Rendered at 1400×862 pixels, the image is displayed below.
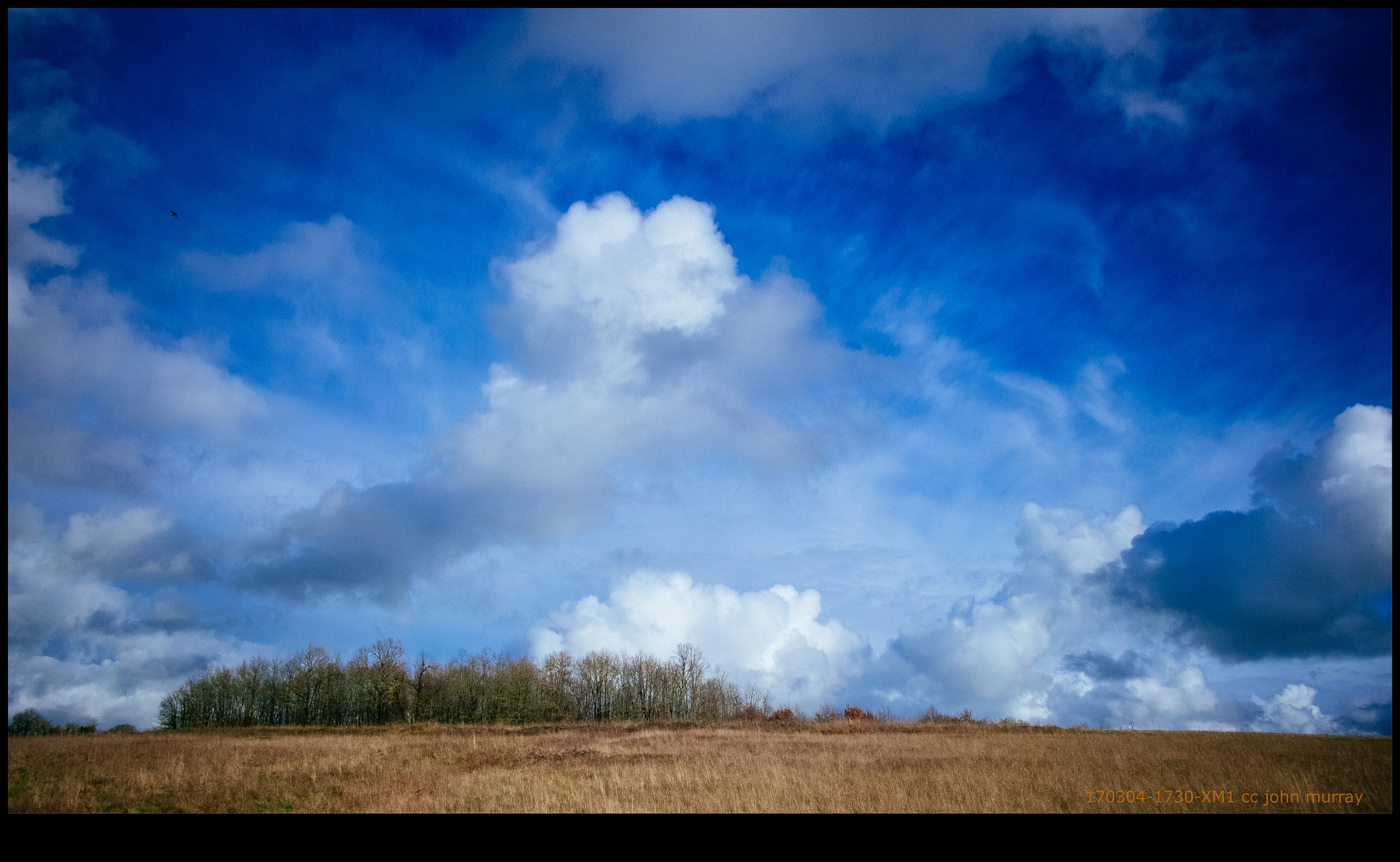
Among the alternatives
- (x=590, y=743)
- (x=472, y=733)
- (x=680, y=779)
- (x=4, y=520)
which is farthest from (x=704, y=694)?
(x=4, y=520)

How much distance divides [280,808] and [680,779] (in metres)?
11.5

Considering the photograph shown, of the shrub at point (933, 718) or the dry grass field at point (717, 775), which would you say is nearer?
the dry grass field at point (717, 775)

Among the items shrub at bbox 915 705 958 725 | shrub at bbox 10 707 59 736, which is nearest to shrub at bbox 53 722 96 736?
shrub at bbox 10 707 59 736

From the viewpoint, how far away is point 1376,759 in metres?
22.2

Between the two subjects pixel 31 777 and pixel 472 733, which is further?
pixel 472 733

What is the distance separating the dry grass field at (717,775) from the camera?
1522 cm


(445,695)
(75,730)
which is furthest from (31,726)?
(445,695)

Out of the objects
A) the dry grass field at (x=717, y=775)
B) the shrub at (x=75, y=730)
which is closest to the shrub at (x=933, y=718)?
the dry grass field at (x=717, y=775)

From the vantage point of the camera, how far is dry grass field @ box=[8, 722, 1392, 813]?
15219 millimetres

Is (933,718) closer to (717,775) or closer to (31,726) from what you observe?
(717,775)

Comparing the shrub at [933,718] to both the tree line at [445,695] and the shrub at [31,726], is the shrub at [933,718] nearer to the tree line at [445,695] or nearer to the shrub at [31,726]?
the tree line at [445,695]
